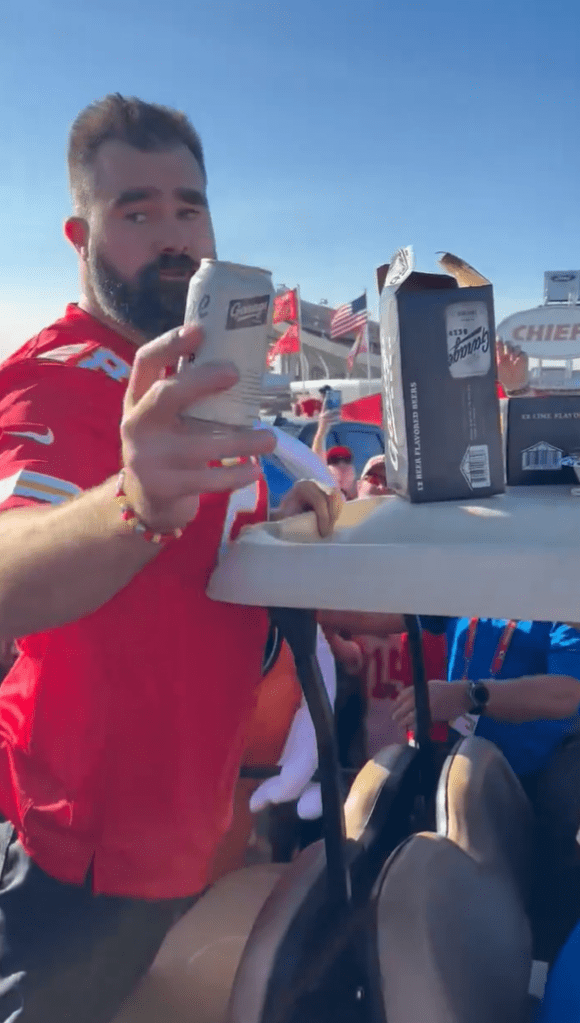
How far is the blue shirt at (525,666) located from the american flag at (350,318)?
16.7 m

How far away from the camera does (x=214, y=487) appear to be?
0.90 m

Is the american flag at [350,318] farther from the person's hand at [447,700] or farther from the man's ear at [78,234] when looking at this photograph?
the man's ear at [78,234]

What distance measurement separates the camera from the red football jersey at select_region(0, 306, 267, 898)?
49.1 inches

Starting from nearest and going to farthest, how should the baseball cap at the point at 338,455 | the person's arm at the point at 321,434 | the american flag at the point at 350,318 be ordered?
1. the person's arm at the point at 321,434
2. the baseball cap at the point at 338,455
3. the american flag at the point at 350,318

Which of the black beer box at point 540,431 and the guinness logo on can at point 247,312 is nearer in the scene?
the guinness logo on can at point 247,312

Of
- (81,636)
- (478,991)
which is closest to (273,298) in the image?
(81,636)

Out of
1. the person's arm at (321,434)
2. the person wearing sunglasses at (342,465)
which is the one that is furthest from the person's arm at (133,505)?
the person wearing sunglasses at (342,465)

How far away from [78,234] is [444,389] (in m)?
0.82

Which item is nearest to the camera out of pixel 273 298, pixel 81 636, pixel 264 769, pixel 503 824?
pixel 273 298

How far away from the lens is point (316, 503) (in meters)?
1.15

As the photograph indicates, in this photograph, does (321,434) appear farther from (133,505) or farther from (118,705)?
(133,505)

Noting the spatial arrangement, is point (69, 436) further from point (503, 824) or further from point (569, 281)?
point (569, 281)

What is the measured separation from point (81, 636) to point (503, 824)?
2.81ft

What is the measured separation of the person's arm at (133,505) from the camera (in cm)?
86
